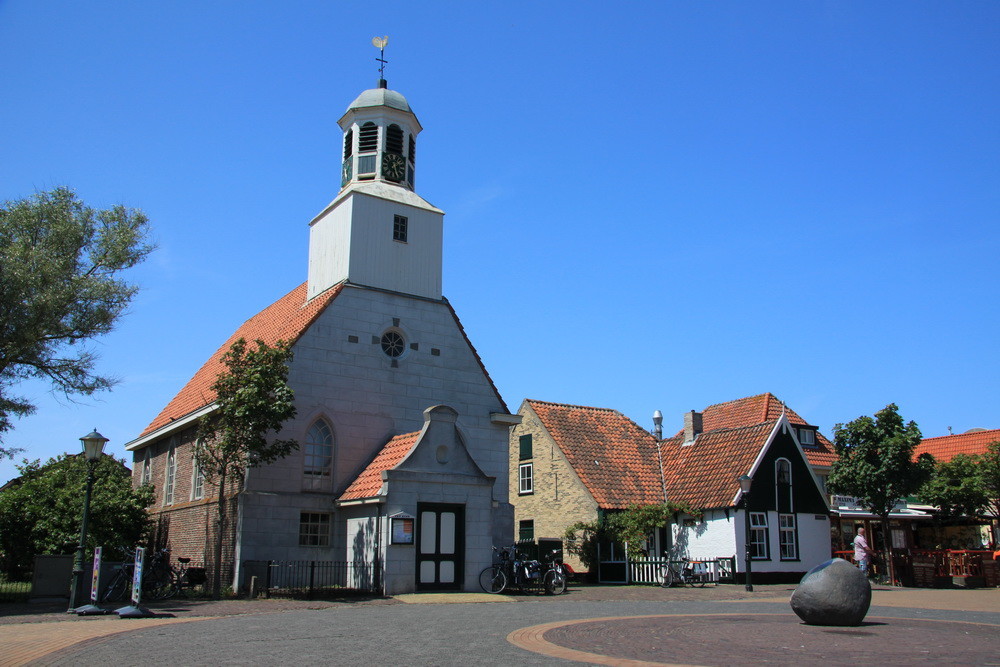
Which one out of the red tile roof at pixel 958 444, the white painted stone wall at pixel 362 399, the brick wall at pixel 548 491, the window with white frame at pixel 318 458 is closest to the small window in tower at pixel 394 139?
the white painted stone wall at pixel 362 399

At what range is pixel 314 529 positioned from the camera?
82.8ft

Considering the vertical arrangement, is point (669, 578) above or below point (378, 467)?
below

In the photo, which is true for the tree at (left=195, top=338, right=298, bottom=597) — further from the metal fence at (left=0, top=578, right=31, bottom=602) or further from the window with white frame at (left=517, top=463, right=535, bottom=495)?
the window with white frame at (left=517, top=463, right=535, bottom=495)

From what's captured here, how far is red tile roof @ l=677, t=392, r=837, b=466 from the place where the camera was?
3819 cm

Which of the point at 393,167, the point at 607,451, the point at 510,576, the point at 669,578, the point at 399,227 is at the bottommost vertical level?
the point at 669,578

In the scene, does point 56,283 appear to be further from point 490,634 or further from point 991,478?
point 991,478

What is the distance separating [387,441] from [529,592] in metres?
6.61

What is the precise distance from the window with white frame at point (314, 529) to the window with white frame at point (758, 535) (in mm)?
15121

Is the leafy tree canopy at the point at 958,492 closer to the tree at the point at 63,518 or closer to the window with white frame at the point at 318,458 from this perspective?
the window with white frame at the point at 318,458

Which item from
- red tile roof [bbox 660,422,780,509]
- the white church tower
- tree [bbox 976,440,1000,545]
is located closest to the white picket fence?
red tile roof [bbox 660,422,780,509]

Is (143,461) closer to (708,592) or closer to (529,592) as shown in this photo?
(529,592)

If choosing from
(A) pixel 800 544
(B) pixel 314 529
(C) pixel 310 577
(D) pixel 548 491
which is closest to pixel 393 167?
(B) pixel 314 529

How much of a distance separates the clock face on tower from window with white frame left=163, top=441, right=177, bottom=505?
41.2 feet

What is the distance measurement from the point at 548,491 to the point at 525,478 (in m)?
2.15
